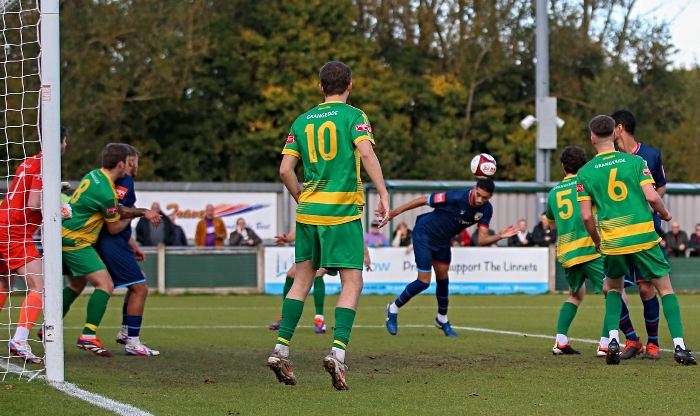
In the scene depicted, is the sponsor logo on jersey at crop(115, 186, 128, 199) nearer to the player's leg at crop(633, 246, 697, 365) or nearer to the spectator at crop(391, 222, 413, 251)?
the player's leg at crop(633, 246, 697, 365)

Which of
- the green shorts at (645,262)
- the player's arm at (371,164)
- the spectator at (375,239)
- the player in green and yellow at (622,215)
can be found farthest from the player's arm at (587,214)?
the spectator at (375,239)

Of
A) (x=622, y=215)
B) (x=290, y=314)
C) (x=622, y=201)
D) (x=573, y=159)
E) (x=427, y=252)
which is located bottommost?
(x=290, y=314)

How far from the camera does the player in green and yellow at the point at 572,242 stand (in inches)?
371

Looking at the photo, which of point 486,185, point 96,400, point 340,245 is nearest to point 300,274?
point 340,245

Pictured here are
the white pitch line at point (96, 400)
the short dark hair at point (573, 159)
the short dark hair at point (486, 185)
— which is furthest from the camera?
the short dark hair at point (486, 185)

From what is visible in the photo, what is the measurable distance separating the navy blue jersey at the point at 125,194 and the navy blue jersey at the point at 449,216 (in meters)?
3.46

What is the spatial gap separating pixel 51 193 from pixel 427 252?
571 centimetres

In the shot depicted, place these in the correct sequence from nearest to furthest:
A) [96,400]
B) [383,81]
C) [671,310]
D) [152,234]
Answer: [96,400] < [671,310] < [152,234] < [383,81]

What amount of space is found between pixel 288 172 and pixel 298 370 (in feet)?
5.64

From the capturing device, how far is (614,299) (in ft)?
28.1

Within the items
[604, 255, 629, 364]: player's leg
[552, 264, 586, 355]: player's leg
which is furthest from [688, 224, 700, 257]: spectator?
[604, 255, 629, 364]: player's leg

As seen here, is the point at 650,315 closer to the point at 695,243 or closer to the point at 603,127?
the point at 603,127

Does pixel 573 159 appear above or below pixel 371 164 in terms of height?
above

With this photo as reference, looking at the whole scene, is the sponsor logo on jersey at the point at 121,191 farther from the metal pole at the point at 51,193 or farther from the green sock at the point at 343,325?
the green sock at the point at 343,325
